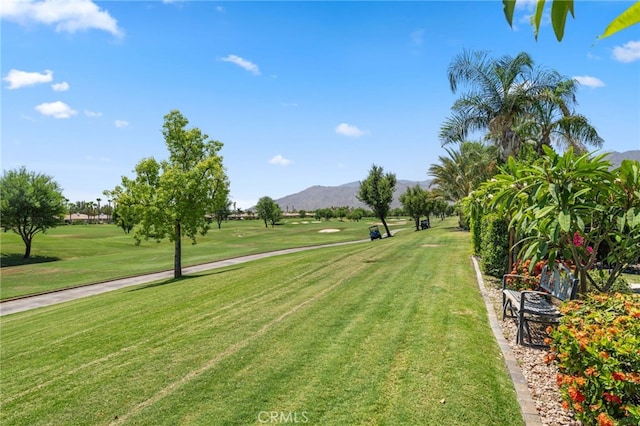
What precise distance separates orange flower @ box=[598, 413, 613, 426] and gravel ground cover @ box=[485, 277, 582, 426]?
2.66 ft

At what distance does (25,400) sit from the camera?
5.54 m

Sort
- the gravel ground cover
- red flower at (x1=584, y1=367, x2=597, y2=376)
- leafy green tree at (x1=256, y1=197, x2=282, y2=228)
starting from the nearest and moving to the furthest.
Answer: red flower at (x1=584, y1=367, x2=597, y2=376) → the gravel ground cover → leafy green tree at (x1=256, y1=197, x2=282, y2=228)

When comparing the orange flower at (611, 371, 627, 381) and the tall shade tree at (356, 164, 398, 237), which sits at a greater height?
the tall shade tree at (356, 164, 398, 237)

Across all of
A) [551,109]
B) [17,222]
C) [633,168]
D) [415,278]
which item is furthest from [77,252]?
[633,168]

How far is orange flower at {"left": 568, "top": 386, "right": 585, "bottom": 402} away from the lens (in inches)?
149

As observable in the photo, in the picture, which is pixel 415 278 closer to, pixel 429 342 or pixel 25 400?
pixel 429 342

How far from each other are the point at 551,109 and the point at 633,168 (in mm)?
14125

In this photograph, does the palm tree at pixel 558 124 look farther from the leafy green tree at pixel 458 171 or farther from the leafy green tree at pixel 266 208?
the leafy green tree at pixel 266 208

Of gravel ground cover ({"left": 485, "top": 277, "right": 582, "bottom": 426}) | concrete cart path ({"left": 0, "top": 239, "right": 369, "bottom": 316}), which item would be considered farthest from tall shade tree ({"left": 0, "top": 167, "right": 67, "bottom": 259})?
gravel ground cover ({"left": 485, "top": 277, "right": 582, "bottom": 426})

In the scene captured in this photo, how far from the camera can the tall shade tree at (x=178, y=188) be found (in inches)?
770

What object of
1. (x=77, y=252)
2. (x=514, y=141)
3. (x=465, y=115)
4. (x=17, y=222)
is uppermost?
(x=465, y=115)

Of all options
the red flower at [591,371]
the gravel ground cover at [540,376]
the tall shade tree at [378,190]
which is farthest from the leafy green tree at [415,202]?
the red flower at [591,371]

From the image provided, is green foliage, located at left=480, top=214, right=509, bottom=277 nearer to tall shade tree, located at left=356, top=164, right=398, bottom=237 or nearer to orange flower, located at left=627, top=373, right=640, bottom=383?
orange flower, located at left=627, top=373, right=640, bottom=383

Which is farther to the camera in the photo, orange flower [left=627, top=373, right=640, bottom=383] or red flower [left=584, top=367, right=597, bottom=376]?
red flower [left=584, top=367, right=597, bottom=376]
